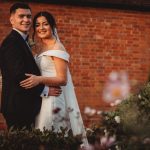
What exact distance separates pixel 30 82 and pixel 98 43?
5.22 meters

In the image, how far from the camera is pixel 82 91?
420 inches

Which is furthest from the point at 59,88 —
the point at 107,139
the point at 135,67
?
the point at 135,67

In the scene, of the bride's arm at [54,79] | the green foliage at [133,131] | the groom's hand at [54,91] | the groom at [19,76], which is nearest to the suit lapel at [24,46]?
the groom at [19,76]

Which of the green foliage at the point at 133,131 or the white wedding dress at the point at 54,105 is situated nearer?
the green foliage at the point at 133,131

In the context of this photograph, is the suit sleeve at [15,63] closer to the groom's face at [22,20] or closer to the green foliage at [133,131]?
the groom's face at [22,20]

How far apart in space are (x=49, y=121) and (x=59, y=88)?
0.35 metres

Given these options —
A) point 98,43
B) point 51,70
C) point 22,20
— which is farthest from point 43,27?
point 98,43

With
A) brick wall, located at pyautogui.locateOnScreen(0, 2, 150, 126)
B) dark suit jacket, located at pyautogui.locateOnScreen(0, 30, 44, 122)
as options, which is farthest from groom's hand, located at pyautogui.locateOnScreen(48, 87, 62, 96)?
brick wall, located at pyautogui.locateOnScreen(0, 2, 150, 126)

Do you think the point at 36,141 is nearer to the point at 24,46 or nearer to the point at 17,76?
the point at 17,76

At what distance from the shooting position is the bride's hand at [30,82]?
19.0 ft

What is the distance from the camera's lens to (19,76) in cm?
580

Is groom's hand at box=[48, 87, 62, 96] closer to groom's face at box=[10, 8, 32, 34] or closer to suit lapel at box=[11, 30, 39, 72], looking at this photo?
suit lapel at box=[11, 30, 39, 72]

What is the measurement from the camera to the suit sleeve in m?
5.82

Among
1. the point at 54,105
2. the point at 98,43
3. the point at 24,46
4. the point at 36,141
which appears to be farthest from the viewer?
the point at 98,43
